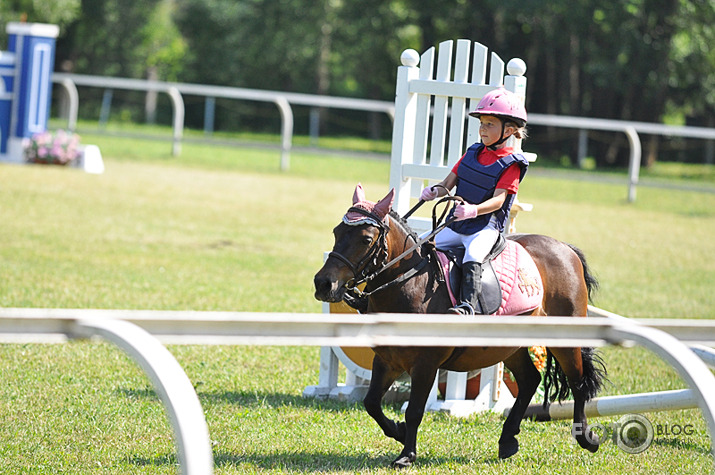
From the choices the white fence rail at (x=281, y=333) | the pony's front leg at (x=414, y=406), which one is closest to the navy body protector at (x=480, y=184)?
the pony's front leg at (x=414, y=406)

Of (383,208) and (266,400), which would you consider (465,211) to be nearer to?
(383,208)

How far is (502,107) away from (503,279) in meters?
0.91

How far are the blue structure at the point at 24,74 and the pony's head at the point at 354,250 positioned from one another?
1507 cm

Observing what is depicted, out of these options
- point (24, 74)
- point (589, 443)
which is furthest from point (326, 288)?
point (24, 74)

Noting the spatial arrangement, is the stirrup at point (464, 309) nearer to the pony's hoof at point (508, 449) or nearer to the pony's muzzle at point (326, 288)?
the pony's muzzle at point (326, 288)

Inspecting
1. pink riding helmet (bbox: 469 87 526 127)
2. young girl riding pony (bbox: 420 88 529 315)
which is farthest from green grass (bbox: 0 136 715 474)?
pink riding helmet (bbox: 469 87 526 127)

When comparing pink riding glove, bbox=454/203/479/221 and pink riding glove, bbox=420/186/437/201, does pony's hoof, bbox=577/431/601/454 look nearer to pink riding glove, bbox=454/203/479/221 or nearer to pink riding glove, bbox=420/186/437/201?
pink riding glove, bbox=454/203/479/221

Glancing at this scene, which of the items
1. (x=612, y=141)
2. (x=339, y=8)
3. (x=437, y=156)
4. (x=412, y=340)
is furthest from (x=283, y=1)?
(x=412, y=340)

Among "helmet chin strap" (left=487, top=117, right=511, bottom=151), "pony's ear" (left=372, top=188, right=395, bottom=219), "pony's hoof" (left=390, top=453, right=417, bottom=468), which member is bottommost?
"pony's hoof" (left=390, top=453, right=417, bottom=468)

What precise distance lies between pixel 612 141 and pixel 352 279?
27.9 m

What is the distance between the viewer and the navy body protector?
4949mm

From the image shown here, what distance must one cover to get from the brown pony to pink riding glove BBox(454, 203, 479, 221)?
0.96 ft

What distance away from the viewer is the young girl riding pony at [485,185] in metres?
4.86

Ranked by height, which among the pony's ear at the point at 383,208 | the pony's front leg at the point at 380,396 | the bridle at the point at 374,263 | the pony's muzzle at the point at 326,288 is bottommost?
the pony's front leg at the point at 380,396
